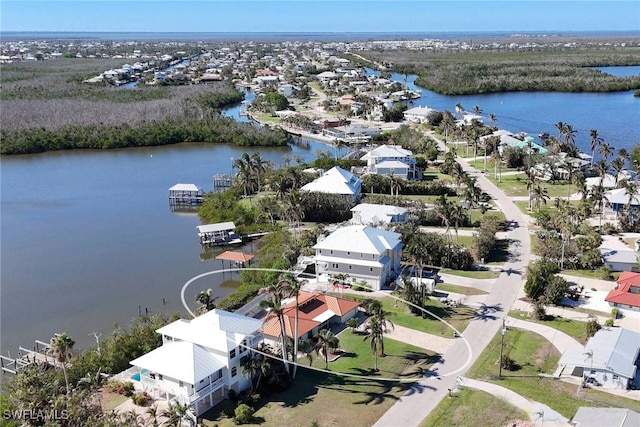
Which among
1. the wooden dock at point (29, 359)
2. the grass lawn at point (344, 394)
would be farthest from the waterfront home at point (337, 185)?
the wooden dock at point (29, 359)

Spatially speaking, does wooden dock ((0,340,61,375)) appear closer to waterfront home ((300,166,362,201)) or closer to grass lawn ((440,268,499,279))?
grass lawn ((440,268,499,279))

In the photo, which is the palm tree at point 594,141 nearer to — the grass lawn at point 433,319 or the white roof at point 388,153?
the white roof at point 388,153

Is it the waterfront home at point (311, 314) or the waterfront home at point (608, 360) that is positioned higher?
the waterfront home at point (608, 360)

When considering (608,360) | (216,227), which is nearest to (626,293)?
(608,360)

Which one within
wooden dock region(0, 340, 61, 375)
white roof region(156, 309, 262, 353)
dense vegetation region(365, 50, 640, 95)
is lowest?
wooden dock region(0, 340, 61, 375)

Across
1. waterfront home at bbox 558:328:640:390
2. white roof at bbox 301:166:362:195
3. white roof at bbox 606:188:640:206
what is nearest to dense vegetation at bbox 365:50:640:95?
white roof at bbox 301:166:362:195

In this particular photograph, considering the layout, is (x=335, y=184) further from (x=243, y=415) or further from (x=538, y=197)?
(x=243, y=415)

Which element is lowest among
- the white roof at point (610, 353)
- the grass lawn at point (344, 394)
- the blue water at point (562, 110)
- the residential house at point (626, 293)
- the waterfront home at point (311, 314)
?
the grass lawn at point (344, 394)
